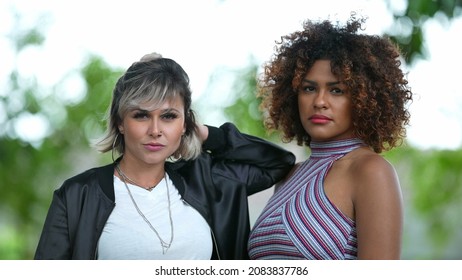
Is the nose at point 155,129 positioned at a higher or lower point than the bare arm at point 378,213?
higher

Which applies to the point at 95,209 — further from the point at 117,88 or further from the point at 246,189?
the point at 246,189

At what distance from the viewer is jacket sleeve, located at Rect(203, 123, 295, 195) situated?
2.91 m

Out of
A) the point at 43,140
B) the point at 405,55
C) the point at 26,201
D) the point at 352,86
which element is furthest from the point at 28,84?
the point at 352,86

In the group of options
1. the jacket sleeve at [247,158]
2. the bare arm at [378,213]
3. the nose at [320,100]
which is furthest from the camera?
the jacket sleeve at [247,158]

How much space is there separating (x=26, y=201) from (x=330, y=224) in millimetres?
6148

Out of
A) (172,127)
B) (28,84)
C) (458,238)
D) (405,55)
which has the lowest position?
(458,238)

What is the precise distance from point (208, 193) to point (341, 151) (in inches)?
21.3

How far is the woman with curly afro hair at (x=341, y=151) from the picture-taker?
7.83ft

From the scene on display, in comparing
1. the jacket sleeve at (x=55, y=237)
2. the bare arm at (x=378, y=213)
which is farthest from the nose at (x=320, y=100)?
the jacket sleeve at (x=55, y=237)

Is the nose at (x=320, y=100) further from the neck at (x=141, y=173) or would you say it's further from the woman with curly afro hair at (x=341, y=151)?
the neck at (x=141, y=173)

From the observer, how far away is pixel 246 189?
291cm

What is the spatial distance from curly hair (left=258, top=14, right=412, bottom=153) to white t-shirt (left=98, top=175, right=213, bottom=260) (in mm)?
645

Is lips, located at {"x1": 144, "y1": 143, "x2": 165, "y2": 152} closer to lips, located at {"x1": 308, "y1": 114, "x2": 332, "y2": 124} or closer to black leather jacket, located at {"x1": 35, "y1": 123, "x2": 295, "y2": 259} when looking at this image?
black leather jacket, located at {"x1": 35, "y1": 123, "x2": 295, "y2": 259}

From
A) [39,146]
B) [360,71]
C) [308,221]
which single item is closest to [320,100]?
[360,71]
